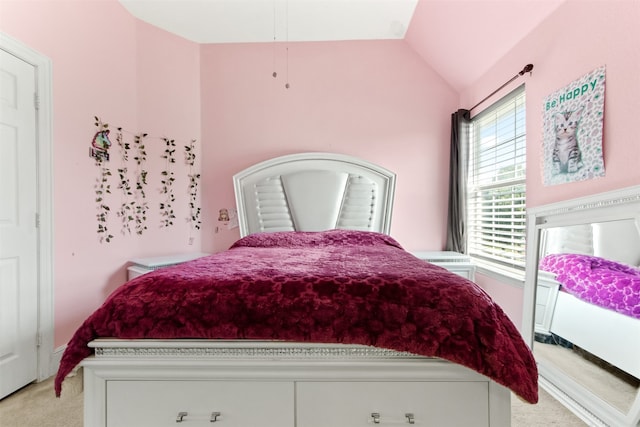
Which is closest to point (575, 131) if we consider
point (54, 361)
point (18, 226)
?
point (18, 226)

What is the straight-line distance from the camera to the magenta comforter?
4.46 feet

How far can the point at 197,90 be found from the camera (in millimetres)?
3025

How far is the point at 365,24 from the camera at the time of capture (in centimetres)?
276

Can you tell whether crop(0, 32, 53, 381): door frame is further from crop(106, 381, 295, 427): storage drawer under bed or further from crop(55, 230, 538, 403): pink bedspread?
crop(106, 381, 295, 427): storage drawer under bed

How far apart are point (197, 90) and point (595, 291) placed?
12.1 ft

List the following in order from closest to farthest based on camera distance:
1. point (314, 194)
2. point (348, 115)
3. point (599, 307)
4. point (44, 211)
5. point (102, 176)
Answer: point (599, 307)
point (44, 211)
point (102, 176)
point (314, 194)
point (348, 115)

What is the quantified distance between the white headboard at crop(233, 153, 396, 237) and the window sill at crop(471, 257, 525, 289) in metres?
0.93

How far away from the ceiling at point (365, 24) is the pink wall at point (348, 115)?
128 mm

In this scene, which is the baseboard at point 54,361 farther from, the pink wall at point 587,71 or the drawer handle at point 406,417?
the pink wall at point 587,71

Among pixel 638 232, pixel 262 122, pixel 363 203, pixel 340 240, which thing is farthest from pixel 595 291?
pixel 262 122

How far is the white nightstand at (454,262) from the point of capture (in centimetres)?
251

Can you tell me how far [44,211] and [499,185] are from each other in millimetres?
3623

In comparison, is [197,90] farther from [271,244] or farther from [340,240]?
[340,240]

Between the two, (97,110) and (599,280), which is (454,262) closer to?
(599,280)
